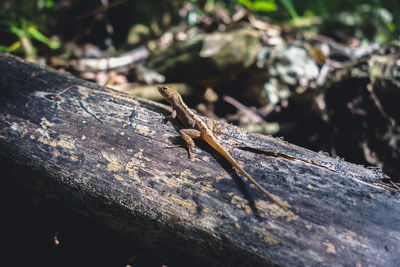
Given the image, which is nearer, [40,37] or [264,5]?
[40,37]

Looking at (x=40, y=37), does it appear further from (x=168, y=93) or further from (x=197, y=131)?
(x=197, y=131)

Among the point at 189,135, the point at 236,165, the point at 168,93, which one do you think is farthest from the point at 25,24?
the point at 236,165

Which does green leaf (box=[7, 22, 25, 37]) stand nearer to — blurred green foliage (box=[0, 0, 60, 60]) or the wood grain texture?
blurred green foliage (box=[0, 0, 60, 60])

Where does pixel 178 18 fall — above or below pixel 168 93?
above

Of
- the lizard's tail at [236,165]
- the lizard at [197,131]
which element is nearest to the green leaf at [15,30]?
the lizard at [197,131]

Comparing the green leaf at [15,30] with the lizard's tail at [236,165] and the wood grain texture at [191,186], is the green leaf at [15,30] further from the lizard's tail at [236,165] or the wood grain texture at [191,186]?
the lizard's tail at [236,165]
